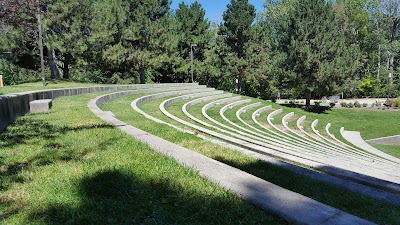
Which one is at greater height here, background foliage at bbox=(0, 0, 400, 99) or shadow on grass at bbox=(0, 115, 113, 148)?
background foliage at bbox=(0, 0, 400, 99)

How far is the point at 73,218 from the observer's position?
218 cm

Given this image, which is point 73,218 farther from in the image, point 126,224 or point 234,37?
point 234,37

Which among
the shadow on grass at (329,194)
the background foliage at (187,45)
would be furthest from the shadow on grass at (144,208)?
the background foliage at (187,45)

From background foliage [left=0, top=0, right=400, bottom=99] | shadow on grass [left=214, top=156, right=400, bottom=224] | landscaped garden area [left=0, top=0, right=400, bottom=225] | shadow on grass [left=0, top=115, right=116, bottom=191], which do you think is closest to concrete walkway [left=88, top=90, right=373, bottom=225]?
landscaped garden area [left=0, top=0, right=400, bottom=225]

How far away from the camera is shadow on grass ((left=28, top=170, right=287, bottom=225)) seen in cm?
218

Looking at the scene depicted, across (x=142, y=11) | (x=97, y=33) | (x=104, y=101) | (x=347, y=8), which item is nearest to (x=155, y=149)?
(x=104, y=101)

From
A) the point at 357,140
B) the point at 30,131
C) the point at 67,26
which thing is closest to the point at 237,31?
the point at 67,26

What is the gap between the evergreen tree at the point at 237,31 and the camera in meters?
32.0

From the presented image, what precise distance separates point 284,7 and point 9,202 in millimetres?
49426

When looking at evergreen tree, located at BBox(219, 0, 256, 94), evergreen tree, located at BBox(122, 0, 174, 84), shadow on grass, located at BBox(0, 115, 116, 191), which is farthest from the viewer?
evergreen tree, located at BBox(219, 0, 256, 94)

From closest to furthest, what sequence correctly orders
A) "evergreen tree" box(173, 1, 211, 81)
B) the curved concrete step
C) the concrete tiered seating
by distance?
the concrete tiered seating → the curved concrete step → "evergreen tree" box(173, 1, 211, 81)

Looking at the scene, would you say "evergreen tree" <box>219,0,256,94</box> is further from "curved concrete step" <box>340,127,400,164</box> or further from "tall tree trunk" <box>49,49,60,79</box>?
"tall tree trunk" <box>49,49,60,79</box>

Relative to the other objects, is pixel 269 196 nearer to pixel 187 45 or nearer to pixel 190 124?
pixel 190 124

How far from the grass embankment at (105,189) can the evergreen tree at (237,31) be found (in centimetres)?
2979
